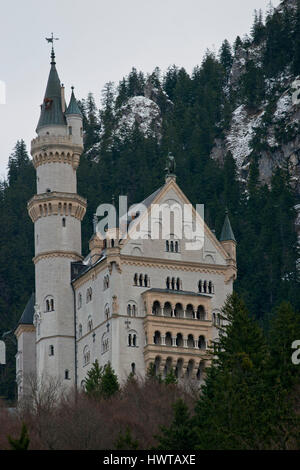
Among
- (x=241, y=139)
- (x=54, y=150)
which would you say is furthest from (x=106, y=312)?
(x=241, y=139)

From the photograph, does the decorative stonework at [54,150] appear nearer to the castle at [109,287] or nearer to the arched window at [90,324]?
the castle at [109,287]

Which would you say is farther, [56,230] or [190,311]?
[56,230]

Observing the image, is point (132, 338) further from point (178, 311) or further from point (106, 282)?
point (106, 282)

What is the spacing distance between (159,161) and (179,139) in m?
9.15

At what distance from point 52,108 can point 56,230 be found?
944 cm

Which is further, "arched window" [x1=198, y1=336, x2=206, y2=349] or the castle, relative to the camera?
"arched window" [x1=198, y1=336, x2=206, y2=349]

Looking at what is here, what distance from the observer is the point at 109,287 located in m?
125

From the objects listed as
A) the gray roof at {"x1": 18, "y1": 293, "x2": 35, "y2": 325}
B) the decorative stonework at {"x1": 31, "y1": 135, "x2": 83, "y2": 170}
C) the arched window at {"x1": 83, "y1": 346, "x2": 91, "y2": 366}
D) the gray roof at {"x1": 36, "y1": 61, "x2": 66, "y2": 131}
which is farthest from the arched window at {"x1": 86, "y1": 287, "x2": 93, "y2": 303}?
the gray roof at {"x1": 36, "y1": 61, "x2": 66, "y2": 131}

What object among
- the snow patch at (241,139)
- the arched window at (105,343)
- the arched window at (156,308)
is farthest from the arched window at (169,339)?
the snow patch at (241,139)

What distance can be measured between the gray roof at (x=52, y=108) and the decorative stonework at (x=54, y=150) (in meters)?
1.42

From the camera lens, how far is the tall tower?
12888cm

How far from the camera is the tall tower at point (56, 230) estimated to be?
423 feet

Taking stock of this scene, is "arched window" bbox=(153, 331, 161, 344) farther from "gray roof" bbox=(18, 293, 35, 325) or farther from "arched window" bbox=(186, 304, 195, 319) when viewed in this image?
"gray roof" bbox=(18, 293, 35, 325)
